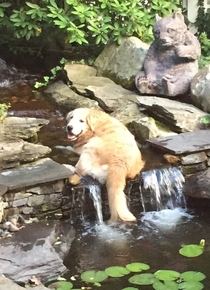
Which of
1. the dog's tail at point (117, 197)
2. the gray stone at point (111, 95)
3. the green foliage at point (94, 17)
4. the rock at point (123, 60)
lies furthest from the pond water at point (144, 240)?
the green foliage at point (94, 17)

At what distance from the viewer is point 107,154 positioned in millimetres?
5512

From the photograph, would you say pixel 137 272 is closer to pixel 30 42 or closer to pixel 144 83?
pixel 144 83

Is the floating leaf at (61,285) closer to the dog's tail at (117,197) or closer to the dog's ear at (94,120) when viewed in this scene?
the dog's tail at (117,197)

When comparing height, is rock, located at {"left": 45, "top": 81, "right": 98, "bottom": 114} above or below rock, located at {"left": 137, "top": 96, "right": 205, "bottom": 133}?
above

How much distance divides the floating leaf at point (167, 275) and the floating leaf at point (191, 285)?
0.45ft

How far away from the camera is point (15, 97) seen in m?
8.73

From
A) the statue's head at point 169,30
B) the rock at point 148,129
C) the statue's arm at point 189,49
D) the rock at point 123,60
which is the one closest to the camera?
the rock at point 148,129

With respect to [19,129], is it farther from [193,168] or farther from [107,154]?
[193,168]

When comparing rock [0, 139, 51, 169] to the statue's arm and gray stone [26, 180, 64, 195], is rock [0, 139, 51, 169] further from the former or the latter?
the statue's arm

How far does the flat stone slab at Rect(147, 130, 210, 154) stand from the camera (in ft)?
20.3

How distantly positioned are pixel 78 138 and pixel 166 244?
1.56 metres

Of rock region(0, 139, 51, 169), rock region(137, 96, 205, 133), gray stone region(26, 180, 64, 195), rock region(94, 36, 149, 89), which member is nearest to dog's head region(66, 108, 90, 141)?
rock region(0, 139, 51, 169)

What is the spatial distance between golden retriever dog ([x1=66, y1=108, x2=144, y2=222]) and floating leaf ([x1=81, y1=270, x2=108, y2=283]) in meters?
0.87

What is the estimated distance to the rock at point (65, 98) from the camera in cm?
809
